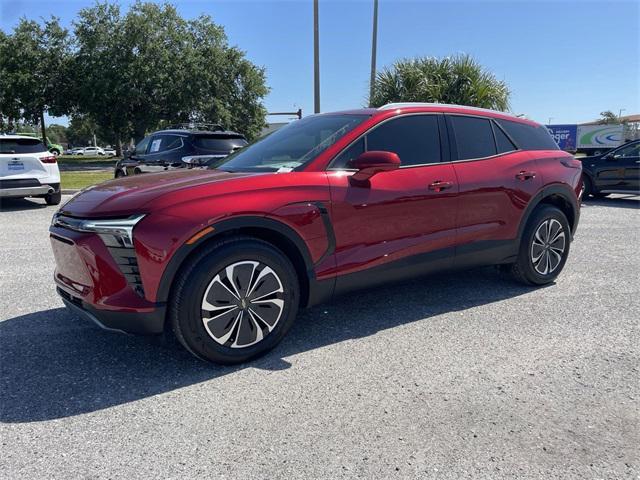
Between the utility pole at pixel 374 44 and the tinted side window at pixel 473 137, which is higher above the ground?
the utility pole at pixel 374 44

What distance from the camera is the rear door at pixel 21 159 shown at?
10086 mm

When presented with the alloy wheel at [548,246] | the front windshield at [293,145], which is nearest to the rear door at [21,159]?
the front windshield at [293,145]

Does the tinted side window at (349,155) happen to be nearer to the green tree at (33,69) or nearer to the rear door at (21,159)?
the rear door at (21,159)

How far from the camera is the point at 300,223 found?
3408 mm

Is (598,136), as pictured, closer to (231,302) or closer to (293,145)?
(293,145)

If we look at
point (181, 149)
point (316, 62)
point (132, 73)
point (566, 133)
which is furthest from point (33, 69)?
point (566, 133)

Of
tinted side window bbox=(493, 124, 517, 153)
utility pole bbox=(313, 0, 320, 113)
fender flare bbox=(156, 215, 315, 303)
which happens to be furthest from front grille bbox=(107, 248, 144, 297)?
utility pole bbox=(313, 0, 320, 113)

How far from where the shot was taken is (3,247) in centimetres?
689

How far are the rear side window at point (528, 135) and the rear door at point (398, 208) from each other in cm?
93

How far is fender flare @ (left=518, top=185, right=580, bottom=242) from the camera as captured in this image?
4.71 metres

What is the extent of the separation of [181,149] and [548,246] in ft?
23.3

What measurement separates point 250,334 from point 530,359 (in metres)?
1.89

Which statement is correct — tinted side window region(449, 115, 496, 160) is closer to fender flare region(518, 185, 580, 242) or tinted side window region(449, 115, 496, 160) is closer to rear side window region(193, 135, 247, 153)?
fender flare region(518, 185, 580, 242)

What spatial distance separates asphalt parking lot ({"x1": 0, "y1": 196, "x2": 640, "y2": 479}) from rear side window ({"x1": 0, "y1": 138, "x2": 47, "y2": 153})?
6.85m
